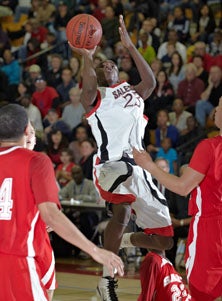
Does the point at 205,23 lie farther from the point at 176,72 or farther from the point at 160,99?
the point at 160,99

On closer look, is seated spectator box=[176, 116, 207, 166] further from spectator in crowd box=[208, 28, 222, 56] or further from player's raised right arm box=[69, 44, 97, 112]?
player's raised right arm box=[69, 44, 97, 112]

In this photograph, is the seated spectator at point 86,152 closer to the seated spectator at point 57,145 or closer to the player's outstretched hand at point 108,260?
the seated spectator at point 57,145

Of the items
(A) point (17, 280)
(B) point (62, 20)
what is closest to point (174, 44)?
(B) point (62, 20)

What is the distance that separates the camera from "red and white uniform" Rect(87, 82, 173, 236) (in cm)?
732

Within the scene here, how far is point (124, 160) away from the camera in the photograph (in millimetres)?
7445

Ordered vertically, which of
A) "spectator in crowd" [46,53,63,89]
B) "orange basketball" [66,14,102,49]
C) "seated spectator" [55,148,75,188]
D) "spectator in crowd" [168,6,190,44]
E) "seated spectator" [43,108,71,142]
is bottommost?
"seated spectator" [55,148,75,188]

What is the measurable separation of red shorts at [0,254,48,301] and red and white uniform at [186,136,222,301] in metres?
1.41

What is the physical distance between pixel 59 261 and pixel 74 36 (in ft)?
18.2

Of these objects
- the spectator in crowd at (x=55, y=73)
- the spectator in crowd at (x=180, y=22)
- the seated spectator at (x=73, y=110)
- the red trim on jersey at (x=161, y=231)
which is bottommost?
the seated spectator at (x=73, y=110)

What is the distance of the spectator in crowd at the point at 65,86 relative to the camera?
16594 millimetres

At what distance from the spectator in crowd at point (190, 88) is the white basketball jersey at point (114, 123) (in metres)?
7.72

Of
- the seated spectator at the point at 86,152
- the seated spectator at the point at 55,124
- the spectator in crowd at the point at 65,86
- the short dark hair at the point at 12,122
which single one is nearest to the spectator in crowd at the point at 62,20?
the spectator in crowd at the point at 65,86

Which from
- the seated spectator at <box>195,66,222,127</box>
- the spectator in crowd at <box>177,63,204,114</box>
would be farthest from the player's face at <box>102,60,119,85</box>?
the spectator in crowd at <box>177,63,204,114</box>

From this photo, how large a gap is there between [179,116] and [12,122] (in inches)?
410
